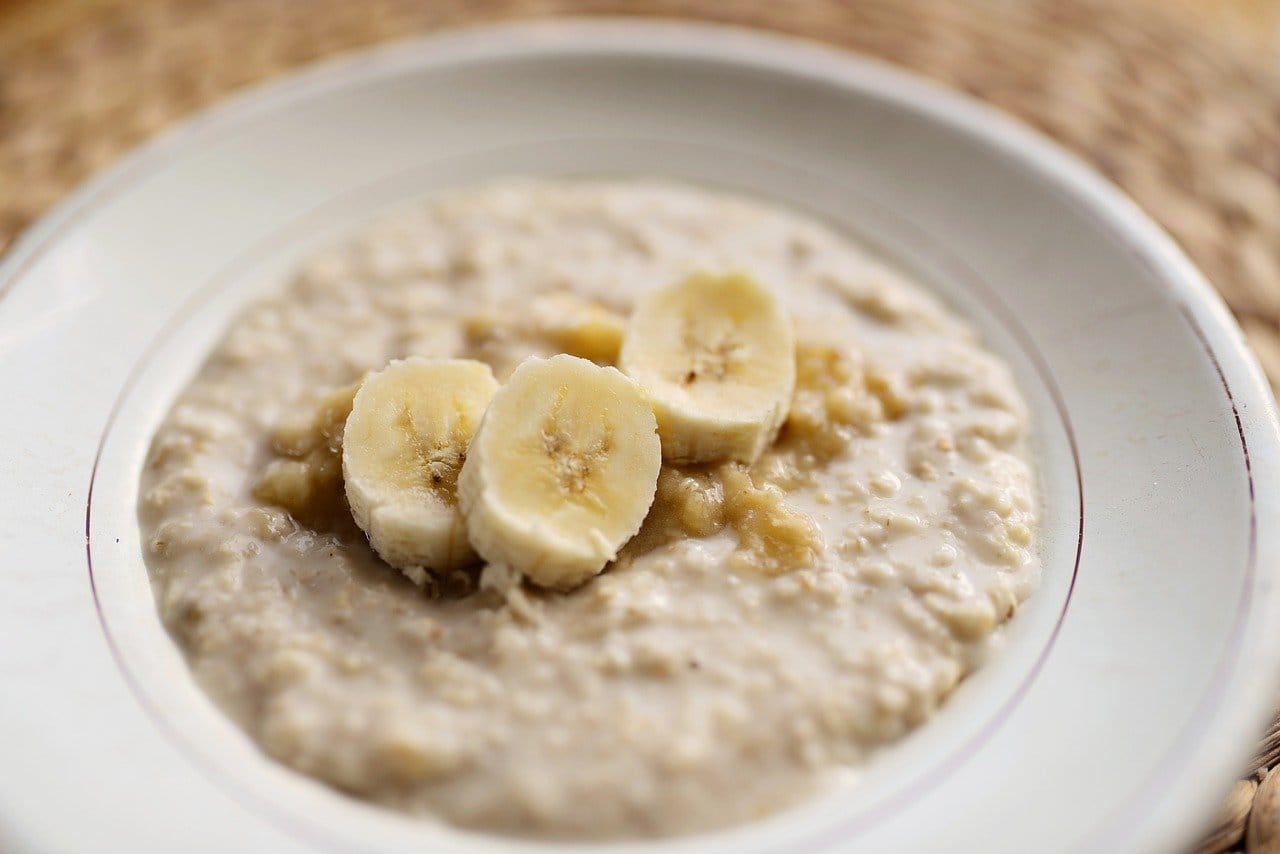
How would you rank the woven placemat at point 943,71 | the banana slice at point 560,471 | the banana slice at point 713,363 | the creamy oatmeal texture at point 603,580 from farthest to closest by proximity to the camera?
the woven placemat at point 943,71 → the banana slice at point 713,363 → the banana slice at point 560,471 → the creamy oatmeal texture at point 603,580

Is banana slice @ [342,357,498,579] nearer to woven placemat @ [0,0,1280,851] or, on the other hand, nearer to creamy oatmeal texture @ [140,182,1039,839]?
creamy oatmeal texture @ [140,182,1039,839]

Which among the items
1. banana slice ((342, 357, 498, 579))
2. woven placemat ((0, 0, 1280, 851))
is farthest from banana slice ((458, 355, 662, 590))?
woven placemat ((0, 0, 1280, 851))

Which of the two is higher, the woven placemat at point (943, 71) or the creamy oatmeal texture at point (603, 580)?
the woven placemat at point (943, 71)

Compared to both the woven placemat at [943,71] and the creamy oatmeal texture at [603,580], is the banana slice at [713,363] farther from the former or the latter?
the woven placemat at [943,71]

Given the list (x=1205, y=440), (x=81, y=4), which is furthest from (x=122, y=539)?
(x=81, y=4)

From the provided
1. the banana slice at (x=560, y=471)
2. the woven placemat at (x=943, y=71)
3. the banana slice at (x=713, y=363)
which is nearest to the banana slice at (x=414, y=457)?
the banana slice at (x=560, y=471)
